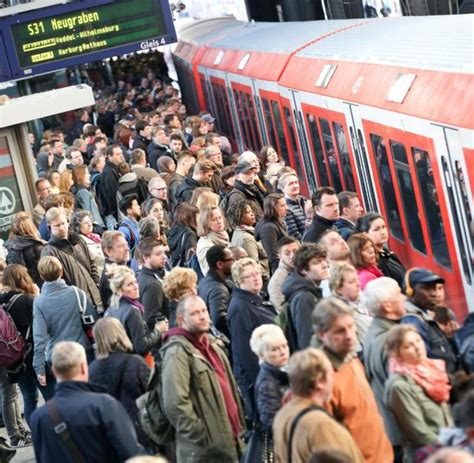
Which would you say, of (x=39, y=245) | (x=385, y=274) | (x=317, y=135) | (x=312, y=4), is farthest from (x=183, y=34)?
(x=385, y=274)

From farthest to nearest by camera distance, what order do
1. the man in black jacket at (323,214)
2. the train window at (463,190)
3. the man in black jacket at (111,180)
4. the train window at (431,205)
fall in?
the man in black jacket at (111,180)
the man in black jacket at (323,214)
the train window at (431,205)
the train window at (463,190)

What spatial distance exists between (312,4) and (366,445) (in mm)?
37877

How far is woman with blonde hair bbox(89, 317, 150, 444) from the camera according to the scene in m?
8.78

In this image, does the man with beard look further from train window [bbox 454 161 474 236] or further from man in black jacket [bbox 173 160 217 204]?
man in black jacket [bbox 173 160 217 204]

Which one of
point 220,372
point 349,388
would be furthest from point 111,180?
point 349,388

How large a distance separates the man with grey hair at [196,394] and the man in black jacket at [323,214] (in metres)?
3.11

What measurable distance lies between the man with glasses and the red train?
170 cm

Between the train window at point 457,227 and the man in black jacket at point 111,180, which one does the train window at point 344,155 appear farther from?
the train window at point 457,227

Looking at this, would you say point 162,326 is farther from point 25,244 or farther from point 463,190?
point 25,244

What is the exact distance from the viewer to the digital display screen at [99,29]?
21.0 meters

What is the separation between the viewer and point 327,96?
15.7m

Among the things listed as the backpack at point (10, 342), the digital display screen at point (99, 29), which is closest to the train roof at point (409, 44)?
the digital display screen at point (99, 29)

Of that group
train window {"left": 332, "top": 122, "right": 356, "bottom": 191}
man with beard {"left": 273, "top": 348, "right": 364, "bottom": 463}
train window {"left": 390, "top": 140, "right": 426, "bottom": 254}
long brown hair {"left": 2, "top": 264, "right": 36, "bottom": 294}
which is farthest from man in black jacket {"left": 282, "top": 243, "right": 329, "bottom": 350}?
train window {"left": 332, "top": 122, "right": 356, "bottom": 191}

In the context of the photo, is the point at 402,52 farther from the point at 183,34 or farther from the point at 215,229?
the point at 183,34
